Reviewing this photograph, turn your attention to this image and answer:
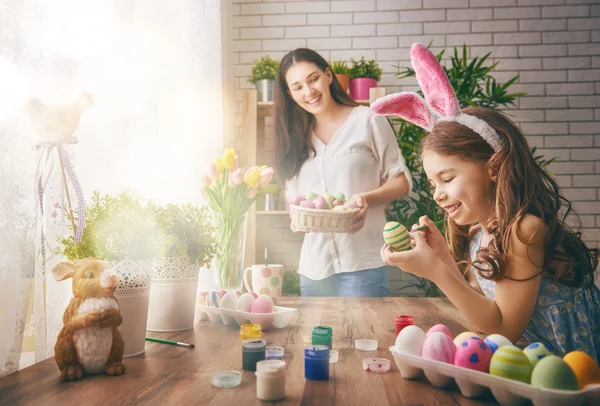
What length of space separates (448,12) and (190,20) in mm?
2160

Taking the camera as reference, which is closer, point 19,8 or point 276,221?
point 19,8

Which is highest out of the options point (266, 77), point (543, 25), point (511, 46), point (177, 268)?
point (543, 25)

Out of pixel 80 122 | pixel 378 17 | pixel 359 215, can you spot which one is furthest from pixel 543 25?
pixel 80 122

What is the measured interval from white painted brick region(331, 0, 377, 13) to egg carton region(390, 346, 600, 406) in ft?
10.6

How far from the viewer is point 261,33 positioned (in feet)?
11.9

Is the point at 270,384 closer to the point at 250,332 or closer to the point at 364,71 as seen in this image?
the point at 250,332

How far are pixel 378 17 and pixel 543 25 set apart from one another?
45.5 inches

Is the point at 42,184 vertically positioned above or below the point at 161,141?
below

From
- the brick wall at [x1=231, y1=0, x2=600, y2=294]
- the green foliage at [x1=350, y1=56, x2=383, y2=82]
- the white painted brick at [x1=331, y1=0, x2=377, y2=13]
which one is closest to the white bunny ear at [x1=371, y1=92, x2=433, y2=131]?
the green foliage at [x1=350, y1=56, x2=383, y2=82]

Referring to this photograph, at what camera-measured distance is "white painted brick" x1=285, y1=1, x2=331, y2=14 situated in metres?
3.57

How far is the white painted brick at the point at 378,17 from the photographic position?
11.6 ft

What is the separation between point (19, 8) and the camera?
85cm

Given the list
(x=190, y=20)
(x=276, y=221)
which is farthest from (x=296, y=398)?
(x=276, y=221)

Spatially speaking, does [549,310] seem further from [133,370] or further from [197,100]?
[197,100]
